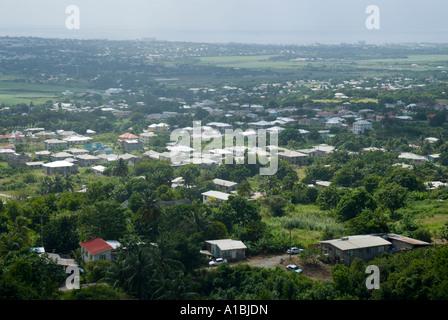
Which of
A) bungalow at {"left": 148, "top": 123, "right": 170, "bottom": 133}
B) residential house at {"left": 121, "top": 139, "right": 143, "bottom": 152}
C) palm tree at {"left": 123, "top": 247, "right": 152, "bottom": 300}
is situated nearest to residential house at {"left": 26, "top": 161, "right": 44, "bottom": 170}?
residential house at {"left": 121, "top": 139, "right": 143, "bottom": 152}

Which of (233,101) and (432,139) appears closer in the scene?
A: (432,139)

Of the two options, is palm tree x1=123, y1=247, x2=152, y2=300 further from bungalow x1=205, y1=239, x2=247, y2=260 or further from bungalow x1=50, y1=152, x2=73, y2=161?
bungalow x1=50, y1=152, x2=73, y2=161

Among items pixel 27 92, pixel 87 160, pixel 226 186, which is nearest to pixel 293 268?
pixel 226 186

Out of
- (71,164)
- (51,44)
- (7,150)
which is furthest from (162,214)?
(51,44)

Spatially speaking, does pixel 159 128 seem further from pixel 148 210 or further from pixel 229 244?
pixel 229 244
